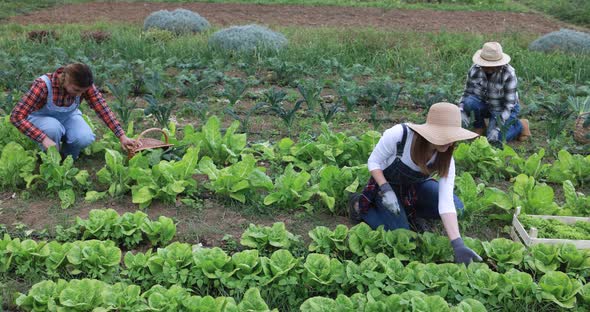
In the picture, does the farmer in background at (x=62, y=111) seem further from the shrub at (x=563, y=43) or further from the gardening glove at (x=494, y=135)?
the shrub at (x=563, y=43)

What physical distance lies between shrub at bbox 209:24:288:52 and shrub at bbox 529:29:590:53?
4437 millimetres

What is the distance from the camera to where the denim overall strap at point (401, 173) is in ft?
13.2

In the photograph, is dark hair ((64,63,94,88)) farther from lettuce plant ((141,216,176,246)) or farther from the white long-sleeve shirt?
the white long-sleeve shirt

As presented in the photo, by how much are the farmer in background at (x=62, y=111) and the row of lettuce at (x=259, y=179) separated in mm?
223

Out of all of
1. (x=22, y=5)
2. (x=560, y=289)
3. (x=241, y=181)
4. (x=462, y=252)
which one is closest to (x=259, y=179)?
(x=241, y=181)

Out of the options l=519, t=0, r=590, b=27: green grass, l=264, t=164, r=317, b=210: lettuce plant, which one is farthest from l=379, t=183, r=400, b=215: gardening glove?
l=519, t=0, r=590, b=27: green grass

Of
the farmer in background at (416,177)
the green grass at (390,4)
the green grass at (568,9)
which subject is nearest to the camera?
the farmer in background at (416,177)

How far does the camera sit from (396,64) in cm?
915

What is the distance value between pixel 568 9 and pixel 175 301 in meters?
17.0

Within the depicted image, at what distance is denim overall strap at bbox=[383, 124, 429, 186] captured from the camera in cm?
404

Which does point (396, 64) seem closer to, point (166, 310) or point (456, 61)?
point (456, 61)

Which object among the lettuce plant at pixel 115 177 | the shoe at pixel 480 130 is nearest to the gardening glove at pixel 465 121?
the shoe at pixel 480 130

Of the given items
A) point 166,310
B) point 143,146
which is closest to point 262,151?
point 143,146

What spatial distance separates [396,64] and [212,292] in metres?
6.18
